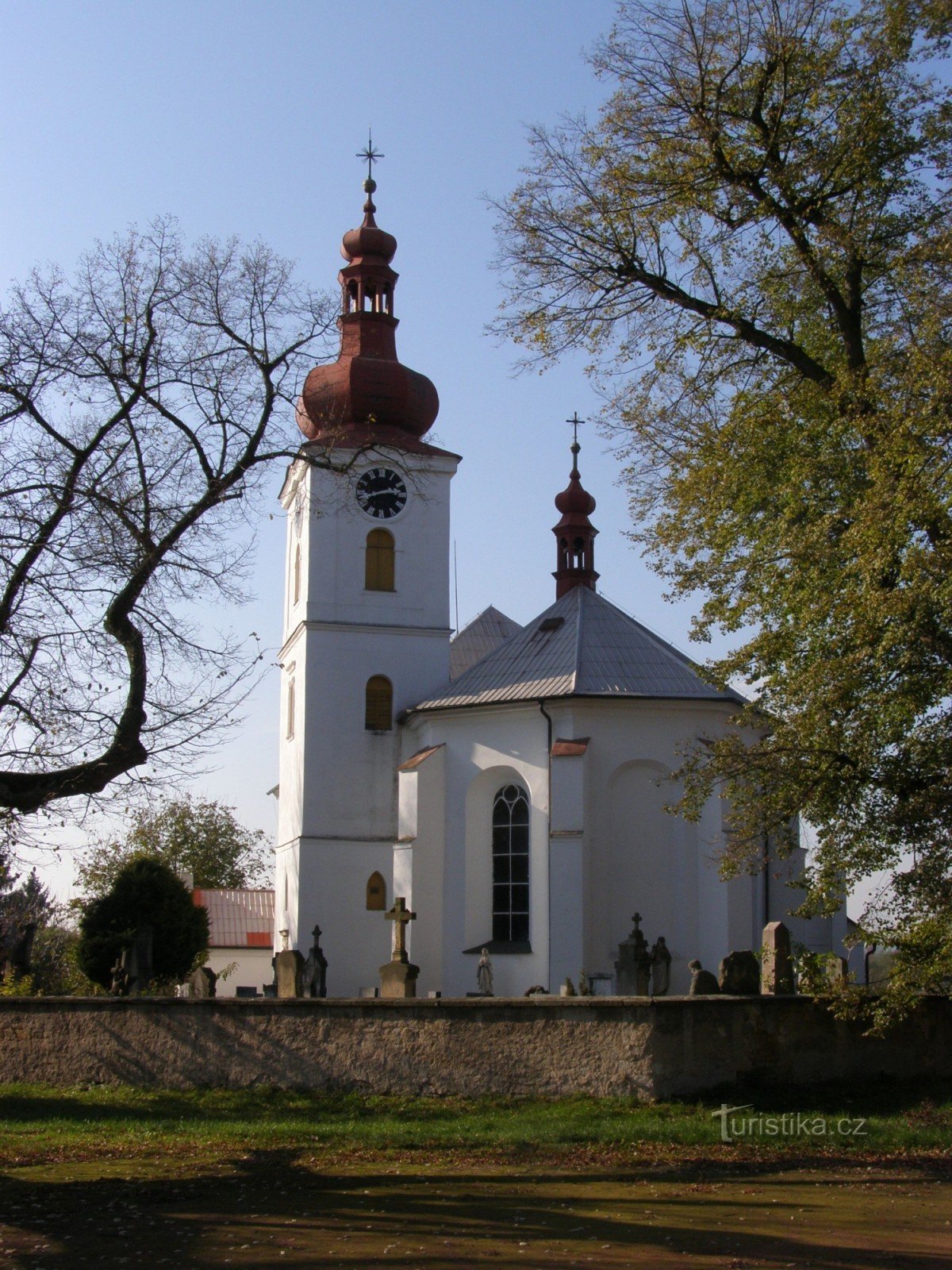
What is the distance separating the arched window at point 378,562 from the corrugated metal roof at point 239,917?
23.0 metres

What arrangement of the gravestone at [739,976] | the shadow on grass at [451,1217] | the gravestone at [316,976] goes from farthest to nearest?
the gravestone at [316,976]
the gravestone at [739,976]
the shadow on grass at [451,1217]

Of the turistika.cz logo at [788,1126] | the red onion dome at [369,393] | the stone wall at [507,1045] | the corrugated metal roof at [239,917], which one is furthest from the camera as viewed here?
the corrugated metal roof at [239,917]

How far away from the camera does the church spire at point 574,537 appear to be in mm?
34562

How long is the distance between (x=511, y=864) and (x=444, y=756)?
2570 millimetres

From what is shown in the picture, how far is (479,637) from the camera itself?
3681cm

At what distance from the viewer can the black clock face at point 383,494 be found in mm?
31125

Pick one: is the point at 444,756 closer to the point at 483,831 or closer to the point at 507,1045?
the point at 483,831

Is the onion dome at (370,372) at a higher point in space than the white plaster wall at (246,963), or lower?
higher

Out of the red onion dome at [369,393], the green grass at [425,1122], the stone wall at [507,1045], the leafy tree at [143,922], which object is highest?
the red onion dome at [369,393]

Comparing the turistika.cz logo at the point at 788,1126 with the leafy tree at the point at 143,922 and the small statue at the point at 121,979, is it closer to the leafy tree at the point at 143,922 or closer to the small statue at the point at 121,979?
the small statue at the point at 121,979

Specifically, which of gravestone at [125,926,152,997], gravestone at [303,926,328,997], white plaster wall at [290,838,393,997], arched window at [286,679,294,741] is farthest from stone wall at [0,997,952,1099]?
arched window at [286,679,294,741]

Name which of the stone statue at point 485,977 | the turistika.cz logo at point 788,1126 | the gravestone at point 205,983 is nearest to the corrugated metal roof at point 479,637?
the stone statue at point 485,977

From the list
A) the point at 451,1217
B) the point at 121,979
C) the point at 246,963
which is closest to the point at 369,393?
the point at 121,979

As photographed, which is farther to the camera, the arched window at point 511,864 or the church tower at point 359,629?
the church tower at point 359,629
